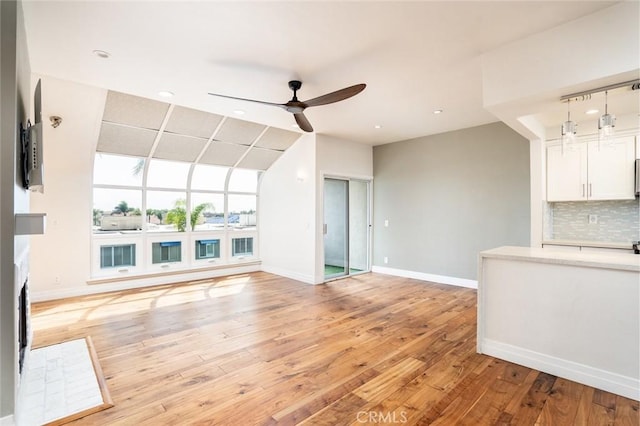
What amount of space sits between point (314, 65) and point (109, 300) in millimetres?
4709

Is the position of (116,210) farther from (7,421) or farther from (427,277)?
(427,277)

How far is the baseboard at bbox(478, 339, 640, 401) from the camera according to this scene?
2.30 m

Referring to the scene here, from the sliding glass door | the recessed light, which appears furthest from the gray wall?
the recessed light

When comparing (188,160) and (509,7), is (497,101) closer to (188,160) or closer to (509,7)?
(509,7)

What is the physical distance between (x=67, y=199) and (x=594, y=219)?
8.18 metres

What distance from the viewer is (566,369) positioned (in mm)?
2555

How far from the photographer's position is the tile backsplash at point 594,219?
166 inches

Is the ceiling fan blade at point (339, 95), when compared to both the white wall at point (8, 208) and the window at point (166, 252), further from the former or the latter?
the window at point (166, 252)

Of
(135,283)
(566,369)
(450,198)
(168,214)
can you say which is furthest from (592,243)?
(135,283)

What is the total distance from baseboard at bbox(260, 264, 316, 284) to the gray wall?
1814mm

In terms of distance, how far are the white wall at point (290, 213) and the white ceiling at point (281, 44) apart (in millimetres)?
2156

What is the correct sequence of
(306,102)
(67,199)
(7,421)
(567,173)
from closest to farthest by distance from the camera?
(7,421) < (306,102) < (567,173) < (67,199)

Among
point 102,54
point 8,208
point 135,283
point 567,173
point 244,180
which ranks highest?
point 102,54

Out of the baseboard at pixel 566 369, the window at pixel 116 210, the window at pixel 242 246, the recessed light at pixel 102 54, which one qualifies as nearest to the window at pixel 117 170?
the window at pixel 116 210
